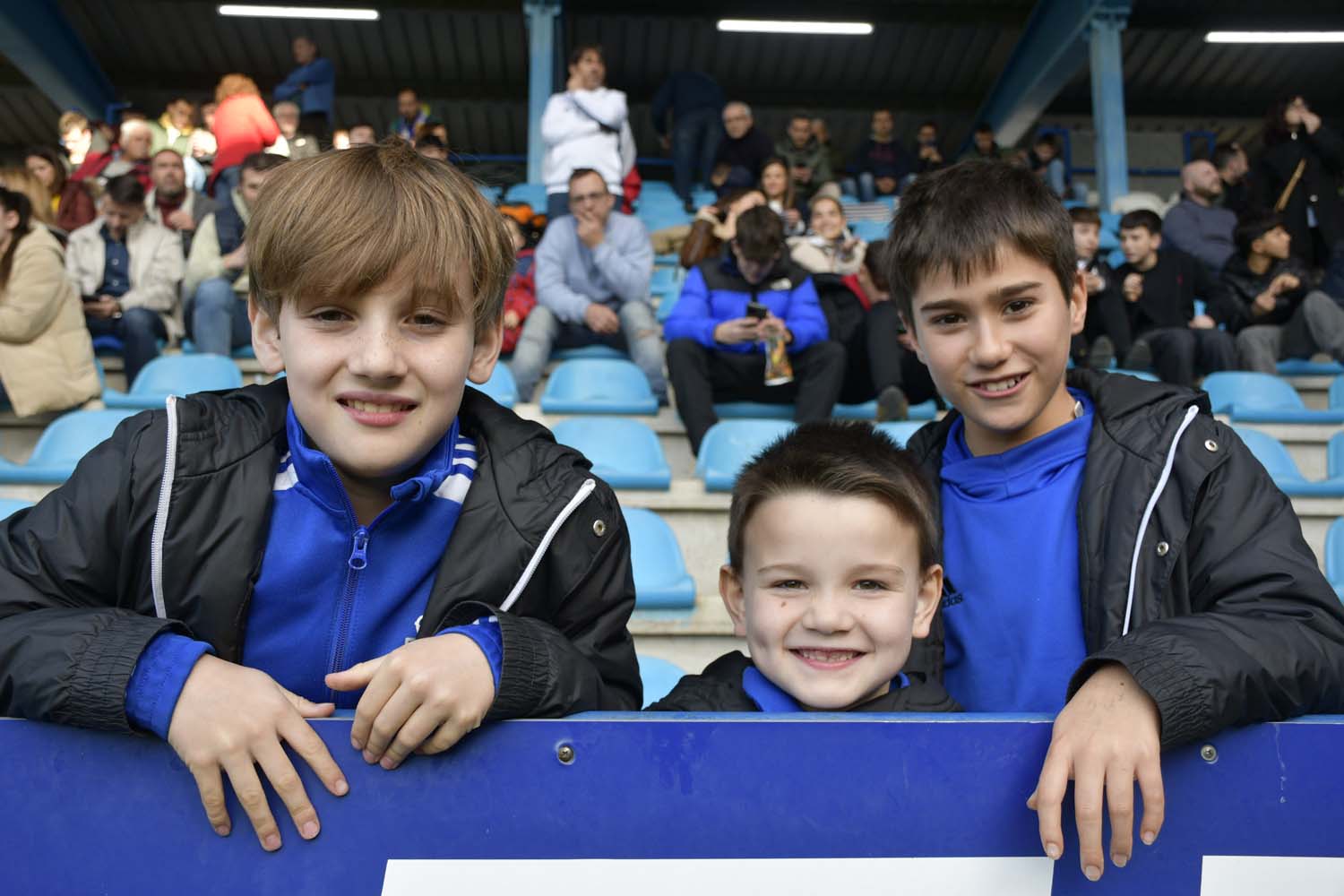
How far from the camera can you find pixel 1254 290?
530 cm

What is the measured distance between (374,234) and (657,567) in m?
1.64

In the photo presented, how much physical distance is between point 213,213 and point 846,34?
9.09m

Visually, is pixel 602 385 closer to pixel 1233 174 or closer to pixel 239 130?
pixel 239 130

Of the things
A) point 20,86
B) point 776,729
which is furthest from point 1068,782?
point 20,86

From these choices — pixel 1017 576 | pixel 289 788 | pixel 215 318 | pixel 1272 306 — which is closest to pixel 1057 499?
pixel 1017 576

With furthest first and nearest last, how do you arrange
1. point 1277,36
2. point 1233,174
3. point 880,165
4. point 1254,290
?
point 1277,36, point 880,165, point 1233,174, point 1254,290

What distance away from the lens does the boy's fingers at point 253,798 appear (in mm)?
811

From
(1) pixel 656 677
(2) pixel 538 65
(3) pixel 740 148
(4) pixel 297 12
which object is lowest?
(1) pixel 656 677

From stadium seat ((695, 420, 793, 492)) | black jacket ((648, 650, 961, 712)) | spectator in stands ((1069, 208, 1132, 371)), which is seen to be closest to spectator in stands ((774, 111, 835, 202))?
spectator in stands ((1069, 208, 1132, 371))

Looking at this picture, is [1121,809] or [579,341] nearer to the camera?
[1121,809]

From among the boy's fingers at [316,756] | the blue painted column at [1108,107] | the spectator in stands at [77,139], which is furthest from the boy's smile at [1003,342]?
the blue painted column at [1108,107]

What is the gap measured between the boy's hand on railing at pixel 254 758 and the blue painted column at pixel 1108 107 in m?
9.49

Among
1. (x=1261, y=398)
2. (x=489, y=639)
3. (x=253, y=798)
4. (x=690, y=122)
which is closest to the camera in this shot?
(x=253, y=798)

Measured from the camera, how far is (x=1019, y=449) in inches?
56.4
